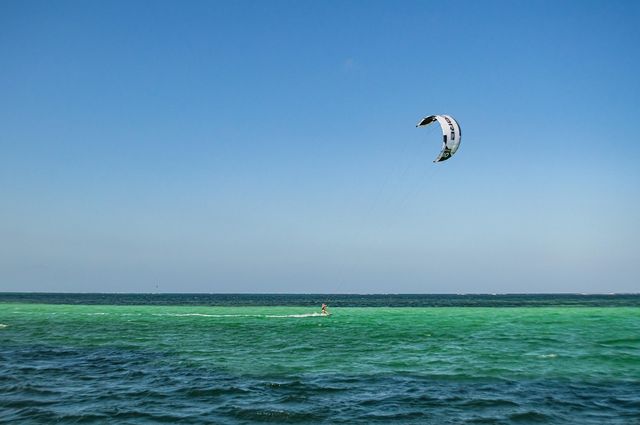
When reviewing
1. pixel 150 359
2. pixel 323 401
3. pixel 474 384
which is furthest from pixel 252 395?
pixel 150 359

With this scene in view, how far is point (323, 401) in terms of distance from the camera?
14.1 m

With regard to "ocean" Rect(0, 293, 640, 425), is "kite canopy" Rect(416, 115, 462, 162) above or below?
above

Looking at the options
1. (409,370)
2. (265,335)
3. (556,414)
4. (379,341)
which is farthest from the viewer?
(265,335)

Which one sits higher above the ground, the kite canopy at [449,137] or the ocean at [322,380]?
the kite canopy at [449,137]

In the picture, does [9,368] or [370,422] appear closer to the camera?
[370,422]

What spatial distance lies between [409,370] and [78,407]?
11.6 meters

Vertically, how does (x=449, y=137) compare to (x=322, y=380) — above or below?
above

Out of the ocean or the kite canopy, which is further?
the kite canopy

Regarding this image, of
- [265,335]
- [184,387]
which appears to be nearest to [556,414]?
[184,387]

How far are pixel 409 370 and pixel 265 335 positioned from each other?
52.0 ft

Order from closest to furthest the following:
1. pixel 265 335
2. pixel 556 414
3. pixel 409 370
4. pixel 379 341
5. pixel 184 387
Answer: pixel 556 414
pixel 184 387
pixel 409 370
pixel 379 341
pixel 265 335

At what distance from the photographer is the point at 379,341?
29.3m

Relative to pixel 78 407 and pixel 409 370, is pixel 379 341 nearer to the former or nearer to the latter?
pixel 409 370

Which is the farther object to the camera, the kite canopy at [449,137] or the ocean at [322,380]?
the kite canopy at [449,137]
